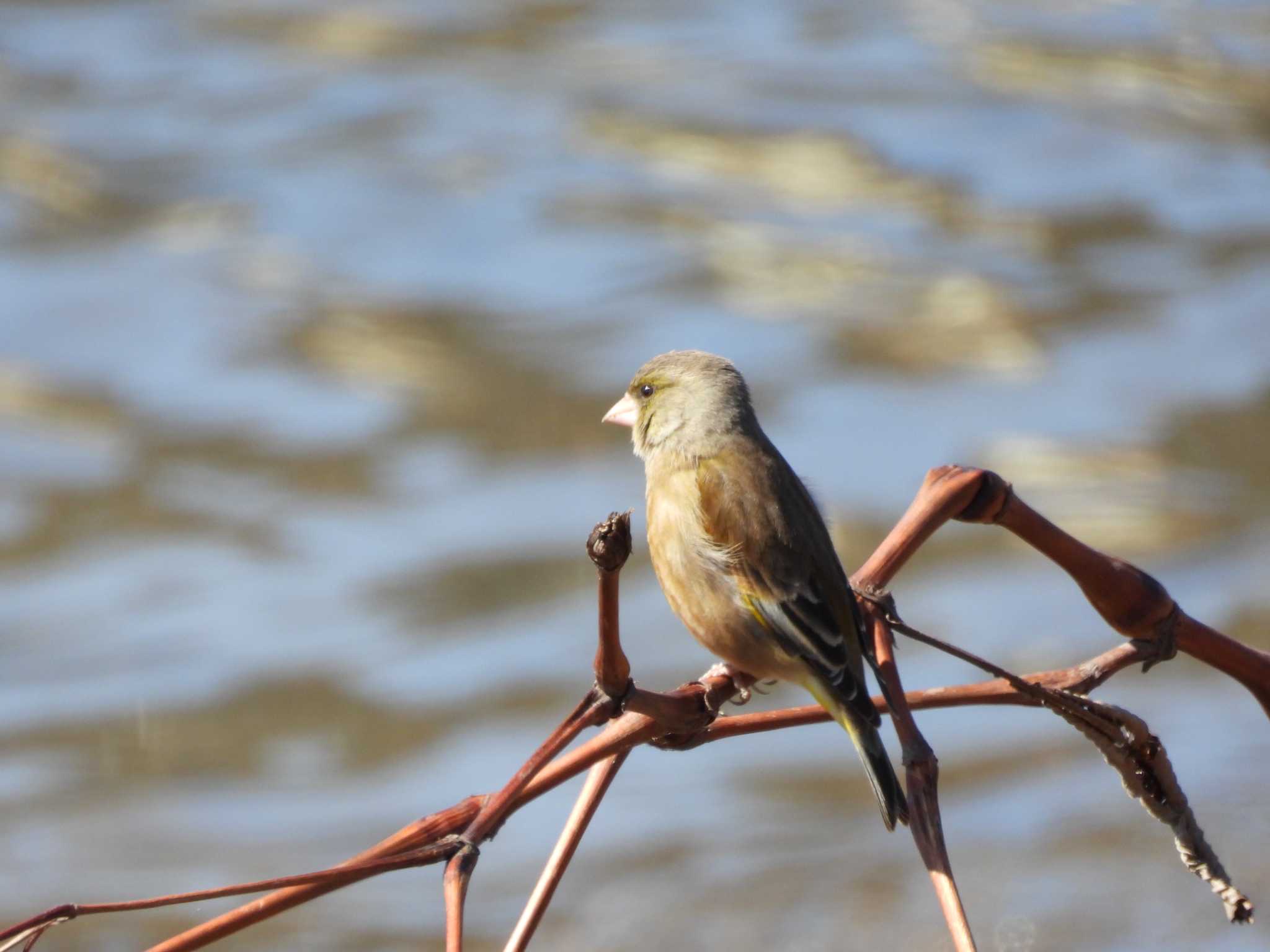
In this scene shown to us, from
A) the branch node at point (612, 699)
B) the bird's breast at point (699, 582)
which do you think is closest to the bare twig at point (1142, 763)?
the branch node at point (612, 699)

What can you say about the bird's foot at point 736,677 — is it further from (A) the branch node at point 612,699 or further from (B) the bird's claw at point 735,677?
(A) the branch node at point 612,699

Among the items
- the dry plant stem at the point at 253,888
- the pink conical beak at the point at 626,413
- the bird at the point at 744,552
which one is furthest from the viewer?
the pink conical beak at the point at 626,413

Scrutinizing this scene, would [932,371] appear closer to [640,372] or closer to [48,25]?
[640,372]

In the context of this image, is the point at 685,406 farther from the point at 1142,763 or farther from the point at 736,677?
the point at 1142,763

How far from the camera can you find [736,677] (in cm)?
279

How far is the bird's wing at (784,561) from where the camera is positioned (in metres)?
2.81

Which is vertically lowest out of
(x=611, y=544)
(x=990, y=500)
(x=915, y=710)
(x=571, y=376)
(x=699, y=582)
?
(x=915, y=710)

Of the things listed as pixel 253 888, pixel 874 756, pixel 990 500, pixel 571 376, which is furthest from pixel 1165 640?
pixel 571 376

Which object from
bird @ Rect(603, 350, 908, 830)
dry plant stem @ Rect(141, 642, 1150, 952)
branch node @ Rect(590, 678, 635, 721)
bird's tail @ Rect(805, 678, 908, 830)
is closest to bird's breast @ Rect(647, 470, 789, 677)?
bird @ Rect(603, 350, 908, 830)

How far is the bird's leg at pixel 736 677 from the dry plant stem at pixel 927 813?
91 centimetres

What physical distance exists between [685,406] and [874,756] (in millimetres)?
1059

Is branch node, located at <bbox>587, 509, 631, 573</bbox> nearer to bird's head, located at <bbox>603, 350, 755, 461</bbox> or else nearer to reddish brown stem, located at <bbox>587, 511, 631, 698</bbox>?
reddish brown stem, located at <bbox>587, 511, 631, 698</bbox>

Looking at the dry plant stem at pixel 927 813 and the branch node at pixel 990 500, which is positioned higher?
the branch node at pixel 990 500

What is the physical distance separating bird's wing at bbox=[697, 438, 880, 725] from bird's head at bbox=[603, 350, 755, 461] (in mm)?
87
